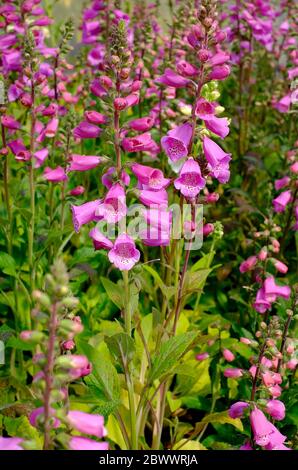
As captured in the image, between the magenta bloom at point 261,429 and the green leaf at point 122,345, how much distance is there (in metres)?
0.50

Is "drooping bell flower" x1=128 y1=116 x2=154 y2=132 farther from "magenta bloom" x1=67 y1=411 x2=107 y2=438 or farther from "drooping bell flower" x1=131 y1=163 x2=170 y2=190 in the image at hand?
"magenta bloom" x1=67 y1=411 x2=107 y2=438

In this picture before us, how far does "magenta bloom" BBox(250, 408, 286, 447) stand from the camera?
2.34 m

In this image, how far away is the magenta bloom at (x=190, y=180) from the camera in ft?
7.63

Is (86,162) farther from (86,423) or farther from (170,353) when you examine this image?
(86,423)

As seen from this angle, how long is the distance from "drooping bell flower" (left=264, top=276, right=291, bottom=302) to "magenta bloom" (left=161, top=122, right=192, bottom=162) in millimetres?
1041

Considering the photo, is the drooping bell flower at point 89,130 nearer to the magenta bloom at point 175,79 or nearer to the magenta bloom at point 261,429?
the magenta bloom at point 175,79

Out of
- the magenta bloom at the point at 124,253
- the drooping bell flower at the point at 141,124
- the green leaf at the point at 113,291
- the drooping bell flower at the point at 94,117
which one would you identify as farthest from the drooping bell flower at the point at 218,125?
the green leaf at the point at 113,291

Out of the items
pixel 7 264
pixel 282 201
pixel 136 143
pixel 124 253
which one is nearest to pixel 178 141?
pixel 136 143

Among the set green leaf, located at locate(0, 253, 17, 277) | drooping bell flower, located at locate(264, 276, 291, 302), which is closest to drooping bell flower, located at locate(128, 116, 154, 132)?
green leaf, located at locate(0, 253, 17, 277)

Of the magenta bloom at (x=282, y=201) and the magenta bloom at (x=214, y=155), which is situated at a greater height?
the magenta bloom at (x=214, y=155)

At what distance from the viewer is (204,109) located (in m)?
2.33

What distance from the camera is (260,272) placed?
3.20 meters

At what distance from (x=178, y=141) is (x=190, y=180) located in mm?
146
